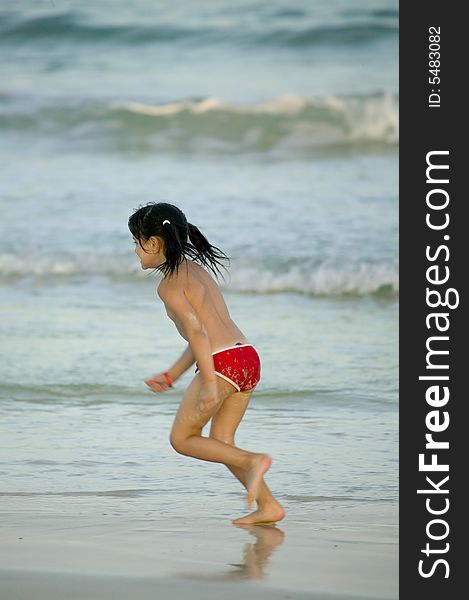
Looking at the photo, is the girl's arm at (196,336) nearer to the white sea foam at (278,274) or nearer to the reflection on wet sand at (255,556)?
the reflection on wet sand at (255,556)

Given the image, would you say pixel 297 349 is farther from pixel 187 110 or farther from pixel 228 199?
pixel 187 110

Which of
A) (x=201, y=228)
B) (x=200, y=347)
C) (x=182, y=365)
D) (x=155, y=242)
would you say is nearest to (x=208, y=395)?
(x=200, y=347)

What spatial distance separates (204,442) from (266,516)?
0.37 meters

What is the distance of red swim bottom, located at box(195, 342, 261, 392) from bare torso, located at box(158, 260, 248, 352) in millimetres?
28

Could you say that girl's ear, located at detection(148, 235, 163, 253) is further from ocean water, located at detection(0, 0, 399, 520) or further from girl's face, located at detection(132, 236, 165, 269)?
ocean water, located at detection(0, 0, 399, 520)

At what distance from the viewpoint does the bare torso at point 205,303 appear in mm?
4758

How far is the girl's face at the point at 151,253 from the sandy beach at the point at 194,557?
1.00 m

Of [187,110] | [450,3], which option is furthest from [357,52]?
[450,3]

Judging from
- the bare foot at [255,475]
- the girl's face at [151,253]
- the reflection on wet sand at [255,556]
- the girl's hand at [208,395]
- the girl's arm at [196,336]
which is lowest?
the reflection on wet sand at [255,556]

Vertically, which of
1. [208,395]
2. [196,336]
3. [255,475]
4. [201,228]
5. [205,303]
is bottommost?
[255,475]

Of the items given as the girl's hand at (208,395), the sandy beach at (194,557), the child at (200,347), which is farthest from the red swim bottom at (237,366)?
the sandy beach at (194,557)

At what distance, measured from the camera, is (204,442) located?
189 inches

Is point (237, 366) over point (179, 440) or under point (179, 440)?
over

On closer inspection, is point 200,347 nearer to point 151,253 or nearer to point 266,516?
point 151,253
